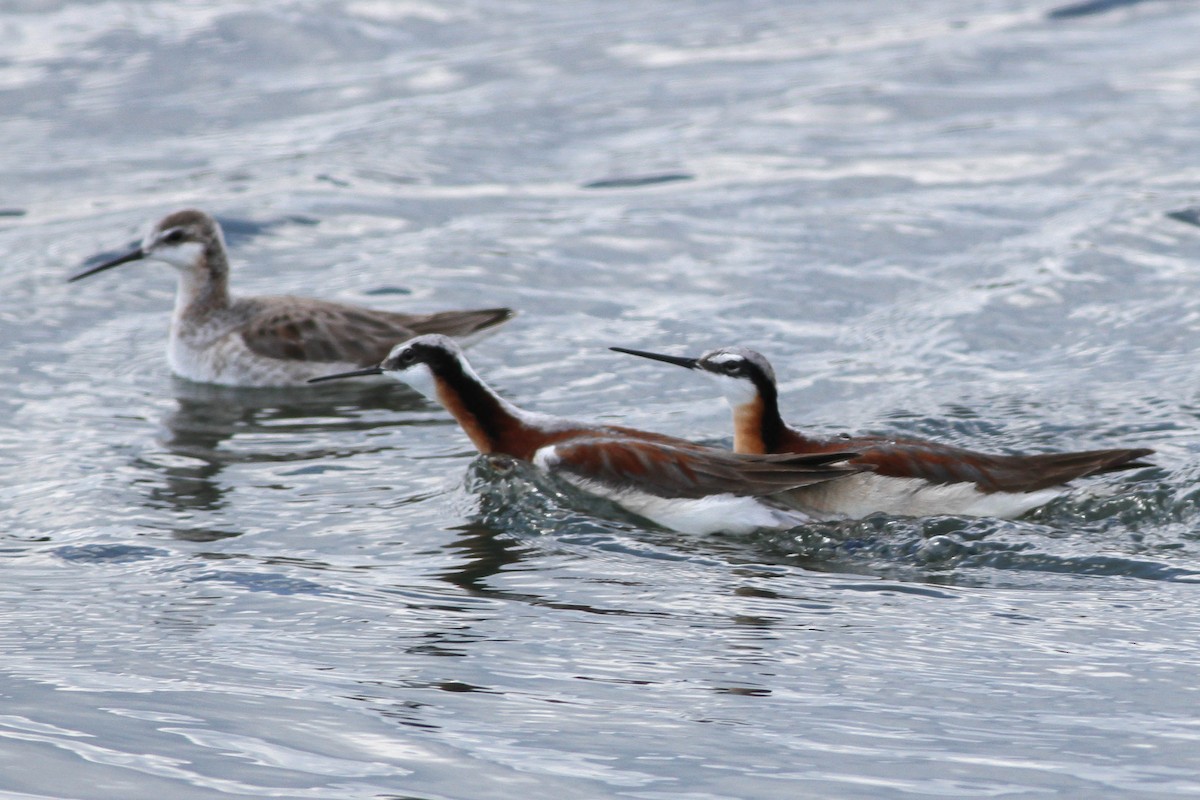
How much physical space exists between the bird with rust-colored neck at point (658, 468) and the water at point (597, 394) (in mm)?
150

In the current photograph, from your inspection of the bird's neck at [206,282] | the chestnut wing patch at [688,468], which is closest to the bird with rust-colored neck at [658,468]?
the chestnut wing patch at [688,468]

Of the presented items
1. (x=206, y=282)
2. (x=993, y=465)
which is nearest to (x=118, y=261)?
(x=206, y=282)

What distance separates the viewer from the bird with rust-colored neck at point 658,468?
369 inches

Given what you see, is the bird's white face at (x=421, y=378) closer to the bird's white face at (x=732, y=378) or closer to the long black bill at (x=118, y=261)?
the bird's white face at (x=732, y=378)

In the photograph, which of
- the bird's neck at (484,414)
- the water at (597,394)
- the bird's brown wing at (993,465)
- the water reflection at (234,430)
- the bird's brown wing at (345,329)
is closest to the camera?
the water at (597,394)

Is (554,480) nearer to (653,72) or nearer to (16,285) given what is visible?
(16,285)

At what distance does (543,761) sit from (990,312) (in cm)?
819

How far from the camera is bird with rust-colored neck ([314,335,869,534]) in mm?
9375

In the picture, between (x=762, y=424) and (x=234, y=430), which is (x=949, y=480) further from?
(x=234, y=430)

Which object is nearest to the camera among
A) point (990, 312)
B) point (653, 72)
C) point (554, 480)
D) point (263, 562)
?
point (263, 562)

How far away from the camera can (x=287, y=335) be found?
1370 centimetres

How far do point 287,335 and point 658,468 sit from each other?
4959 millimetres

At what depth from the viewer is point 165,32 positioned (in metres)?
22.3

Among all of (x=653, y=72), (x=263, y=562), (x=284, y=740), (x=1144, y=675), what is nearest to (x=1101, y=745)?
(x=1144, y=675)
